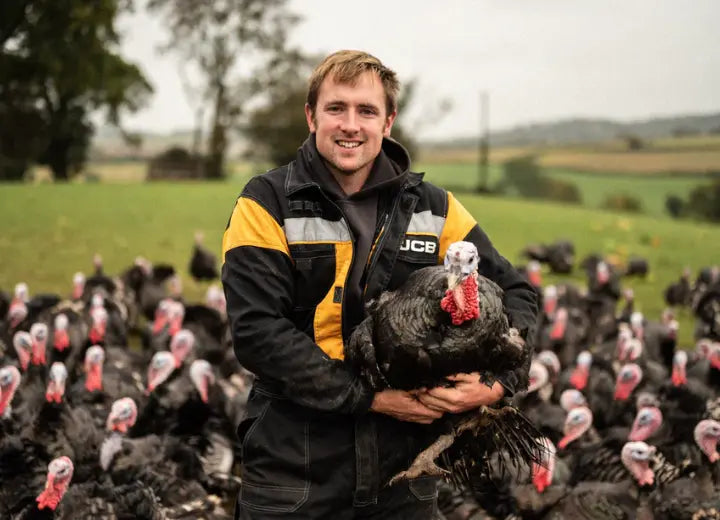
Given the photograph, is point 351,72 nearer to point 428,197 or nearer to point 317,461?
point 428,197

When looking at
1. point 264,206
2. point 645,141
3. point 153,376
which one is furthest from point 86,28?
point 645,141

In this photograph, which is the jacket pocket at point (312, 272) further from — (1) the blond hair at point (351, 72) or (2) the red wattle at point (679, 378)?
(2) the red wattle at point (679, 378)

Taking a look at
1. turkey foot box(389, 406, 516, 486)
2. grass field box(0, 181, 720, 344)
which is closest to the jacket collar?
turkey foot box(389, 406, 516, 486)

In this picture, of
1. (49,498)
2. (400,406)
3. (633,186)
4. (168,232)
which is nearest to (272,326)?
(400,406)

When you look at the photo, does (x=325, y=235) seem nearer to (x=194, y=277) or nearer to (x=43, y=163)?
(x=194, y=277)

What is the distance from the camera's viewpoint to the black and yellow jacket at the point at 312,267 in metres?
2.18

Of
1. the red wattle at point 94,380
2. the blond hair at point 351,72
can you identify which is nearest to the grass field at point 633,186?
the red wattle at point 94,380

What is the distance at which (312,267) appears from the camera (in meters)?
2.29

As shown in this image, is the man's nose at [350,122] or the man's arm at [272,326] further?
the man's nose at [350,122]

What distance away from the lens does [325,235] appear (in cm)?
230

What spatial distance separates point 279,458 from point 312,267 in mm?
578

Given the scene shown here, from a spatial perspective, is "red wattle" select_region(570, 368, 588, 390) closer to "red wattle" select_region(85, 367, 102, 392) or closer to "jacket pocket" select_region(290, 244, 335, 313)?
"red wattle" select_region(85, 367, 102, 392)

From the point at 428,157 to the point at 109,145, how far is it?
12.7m

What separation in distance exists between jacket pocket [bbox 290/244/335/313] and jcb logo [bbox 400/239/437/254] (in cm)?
25
